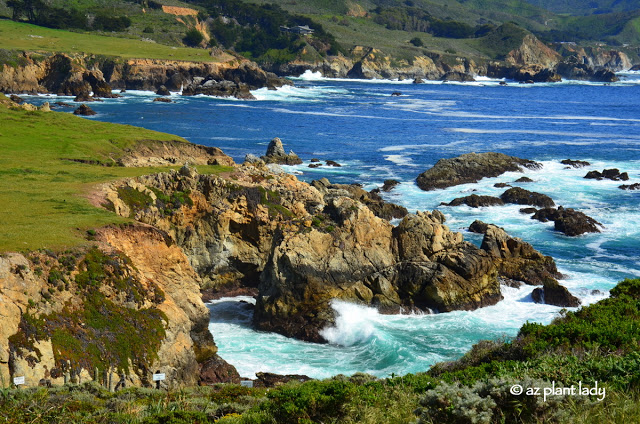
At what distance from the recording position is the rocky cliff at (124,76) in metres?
113

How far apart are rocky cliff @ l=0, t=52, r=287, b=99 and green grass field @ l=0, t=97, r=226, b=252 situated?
6026cm

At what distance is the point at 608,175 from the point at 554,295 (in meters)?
34.2

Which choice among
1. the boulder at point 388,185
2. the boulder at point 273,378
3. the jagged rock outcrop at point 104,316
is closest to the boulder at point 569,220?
the boulder at point 388,185

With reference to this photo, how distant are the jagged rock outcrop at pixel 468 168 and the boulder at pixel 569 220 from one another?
12128 millimetres

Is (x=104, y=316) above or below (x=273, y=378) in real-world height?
above

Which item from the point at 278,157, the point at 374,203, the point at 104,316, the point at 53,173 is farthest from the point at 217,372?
the point at 278,157

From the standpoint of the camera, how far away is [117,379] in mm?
20750

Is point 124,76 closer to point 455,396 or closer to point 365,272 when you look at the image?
point 365,272

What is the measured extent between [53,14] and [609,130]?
127573 millimetres

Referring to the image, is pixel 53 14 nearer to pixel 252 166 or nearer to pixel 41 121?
pixel 41 121

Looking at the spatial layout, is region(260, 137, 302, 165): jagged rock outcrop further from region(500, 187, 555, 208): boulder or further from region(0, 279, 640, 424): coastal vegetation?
region(0, 279, 640, 424): coastal vegetation

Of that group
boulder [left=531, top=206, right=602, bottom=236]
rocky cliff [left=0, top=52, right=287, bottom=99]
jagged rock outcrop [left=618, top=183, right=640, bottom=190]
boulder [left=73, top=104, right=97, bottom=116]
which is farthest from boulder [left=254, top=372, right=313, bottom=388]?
rocky cliff [left=0, top=52, right=287, bottom=99]

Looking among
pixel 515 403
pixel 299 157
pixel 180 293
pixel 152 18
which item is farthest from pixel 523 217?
pixel 152 18

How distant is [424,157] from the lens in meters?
72.3
